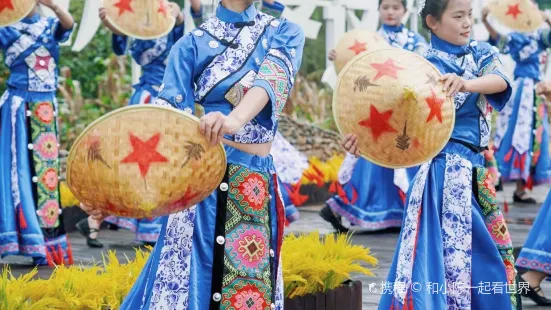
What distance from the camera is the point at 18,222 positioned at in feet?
24.2

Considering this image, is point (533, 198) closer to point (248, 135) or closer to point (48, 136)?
point (48, 136)

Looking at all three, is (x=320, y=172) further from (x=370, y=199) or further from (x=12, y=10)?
(x=12, y=10)

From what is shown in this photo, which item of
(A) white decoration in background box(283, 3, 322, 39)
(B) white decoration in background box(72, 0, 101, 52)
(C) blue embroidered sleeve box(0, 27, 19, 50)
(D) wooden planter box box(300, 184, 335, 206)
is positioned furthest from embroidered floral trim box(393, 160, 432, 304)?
(A) white decoration in background box(283, 3, 322, 39)

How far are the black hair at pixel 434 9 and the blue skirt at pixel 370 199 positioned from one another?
4073 millimetres

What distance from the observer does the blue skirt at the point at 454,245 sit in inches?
194

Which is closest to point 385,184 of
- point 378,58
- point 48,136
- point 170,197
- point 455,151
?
point 48,136

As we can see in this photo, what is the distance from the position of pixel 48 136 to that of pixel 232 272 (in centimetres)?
369

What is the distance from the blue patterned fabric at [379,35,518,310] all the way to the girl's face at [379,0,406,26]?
149 inches

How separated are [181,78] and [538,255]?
2.71 meters

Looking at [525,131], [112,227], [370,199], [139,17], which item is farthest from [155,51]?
[525,131]

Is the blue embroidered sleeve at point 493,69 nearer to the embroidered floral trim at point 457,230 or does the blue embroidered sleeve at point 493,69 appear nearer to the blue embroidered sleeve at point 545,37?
the embroidered floral trim at point 457,230

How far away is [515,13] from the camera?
10.3 m

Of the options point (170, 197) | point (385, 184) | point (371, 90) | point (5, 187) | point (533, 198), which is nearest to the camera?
point (170, 197)

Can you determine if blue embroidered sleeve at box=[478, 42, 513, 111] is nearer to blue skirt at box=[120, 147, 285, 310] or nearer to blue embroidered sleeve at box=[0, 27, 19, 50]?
blue skirt at box=[120, 147, 285, 310]
